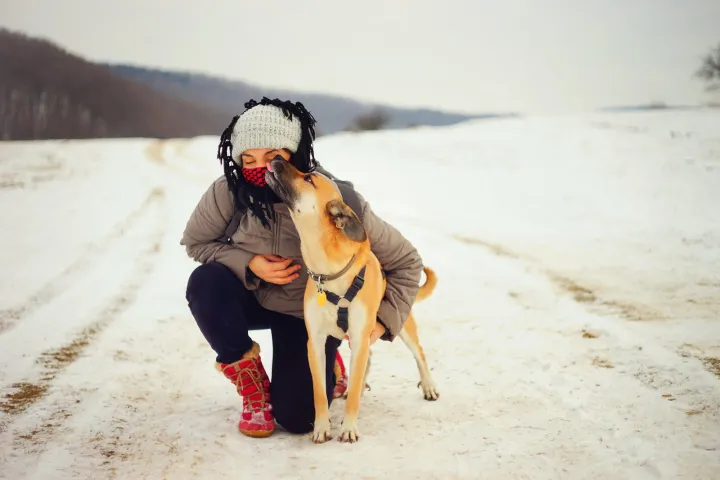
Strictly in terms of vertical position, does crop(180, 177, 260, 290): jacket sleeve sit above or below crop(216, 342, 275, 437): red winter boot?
above

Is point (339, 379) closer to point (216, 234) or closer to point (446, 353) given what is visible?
point (446, 353)

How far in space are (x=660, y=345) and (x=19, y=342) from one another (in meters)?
4.46

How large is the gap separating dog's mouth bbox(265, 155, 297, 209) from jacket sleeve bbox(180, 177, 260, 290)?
1.41ft

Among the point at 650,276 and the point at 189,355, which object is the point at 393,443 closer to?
the point at 189,355

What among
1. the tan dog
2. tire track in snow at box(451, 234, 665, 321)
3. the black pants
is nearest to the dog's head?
the tan dog

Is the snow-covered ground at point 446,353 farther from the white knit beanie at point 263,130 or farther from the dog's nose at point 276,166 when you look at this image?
the white knit beanie at point 263,130

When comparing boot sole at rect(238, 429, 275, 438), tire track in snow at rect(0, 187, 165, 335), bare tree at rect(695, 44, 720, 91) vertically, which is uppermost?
bare tree at rect(695, 44, 720, 91)

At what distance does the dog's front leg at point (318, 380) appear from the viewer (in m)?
2.56

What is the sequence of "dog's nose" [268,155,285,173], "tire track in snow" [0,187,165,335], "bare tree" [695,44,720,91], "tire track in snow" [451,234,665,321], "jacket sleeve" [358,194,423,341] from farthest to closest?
1. "bare tree" [695,44,720,91]
2. "tire track in snow" [0,187,165,335]
3. "tire track in snow" [451,234,665,321]
4. "jacket sleeve" [358,194,423,341]
5. "dog's nose" [268,155,285,173]

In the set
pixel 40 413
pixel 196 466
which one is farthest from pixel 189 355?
pixel 196 466

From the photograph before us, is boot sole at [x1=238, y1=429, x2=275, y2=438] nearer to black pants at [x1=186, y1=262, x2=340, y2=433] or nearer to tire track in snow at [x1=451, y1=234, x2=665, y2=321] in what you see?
black pants at [x1=186, y1=262, x2=340, y2=433]

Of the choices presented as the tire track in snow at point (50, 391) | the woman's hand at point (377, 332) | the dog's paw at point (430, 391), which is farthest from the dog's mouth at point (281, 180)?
the tire track in snow at point (50, 391)

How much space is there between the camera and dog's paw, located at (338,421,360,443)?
2537mm

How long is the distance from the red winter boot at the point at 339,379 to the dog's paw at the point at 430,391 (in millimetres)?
491
